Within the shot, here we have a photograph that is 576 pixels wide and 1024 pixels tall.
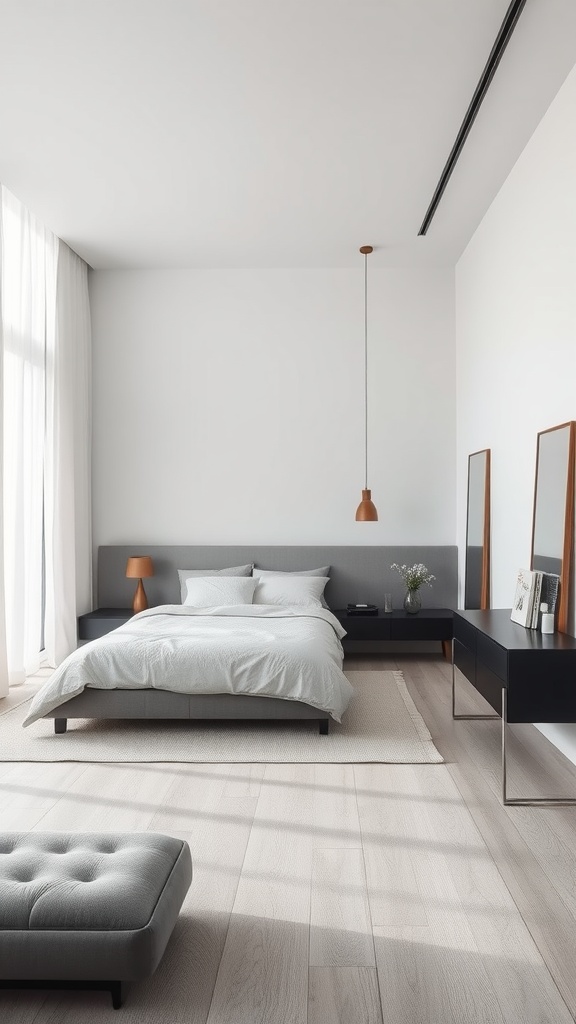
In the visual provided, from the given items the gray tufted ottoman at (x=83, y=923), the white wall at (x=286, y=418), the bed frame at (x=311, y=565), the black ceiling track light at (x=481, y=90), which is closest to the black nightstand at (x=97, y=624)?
the bed frame at (x=311, y=565)

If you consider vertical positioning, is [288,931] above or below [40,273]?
below

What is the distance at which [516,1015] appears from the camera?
1786 millimetres

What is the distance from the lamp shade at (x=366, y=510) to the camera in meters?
6.07

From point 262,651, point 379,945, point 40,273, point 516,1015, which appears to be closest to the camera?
point 516,1015

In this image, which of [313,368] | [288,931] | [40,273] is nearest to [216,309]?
[313,368]

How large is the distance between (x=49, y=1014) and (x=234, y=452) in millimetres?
5110

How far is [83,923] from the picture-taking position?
180 centimetres

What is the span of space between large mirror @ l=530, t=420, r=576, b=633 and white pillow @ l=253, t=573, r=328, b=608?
214 centimetres

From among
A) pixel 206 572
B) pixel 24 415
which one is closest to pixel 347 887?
pixel 206 572

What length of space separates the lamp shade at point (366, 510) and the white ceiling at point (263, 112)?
6.57ft

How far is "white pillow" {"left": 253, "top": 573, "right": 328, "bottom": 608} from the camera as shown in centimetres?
588

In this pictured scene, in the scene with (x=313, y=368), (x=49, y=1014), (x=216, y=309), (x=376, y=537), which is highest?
(x=216, y=309)

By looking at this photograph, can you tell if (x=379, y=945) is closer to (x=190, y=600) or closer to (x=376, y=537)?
(x=190, y=600)

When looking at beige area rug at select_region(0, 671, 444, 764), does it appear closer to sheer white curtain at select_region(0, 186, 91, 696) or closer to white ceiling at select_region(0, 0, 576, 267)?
sheer white curtain at select_region(0, 186, 91, 696)
